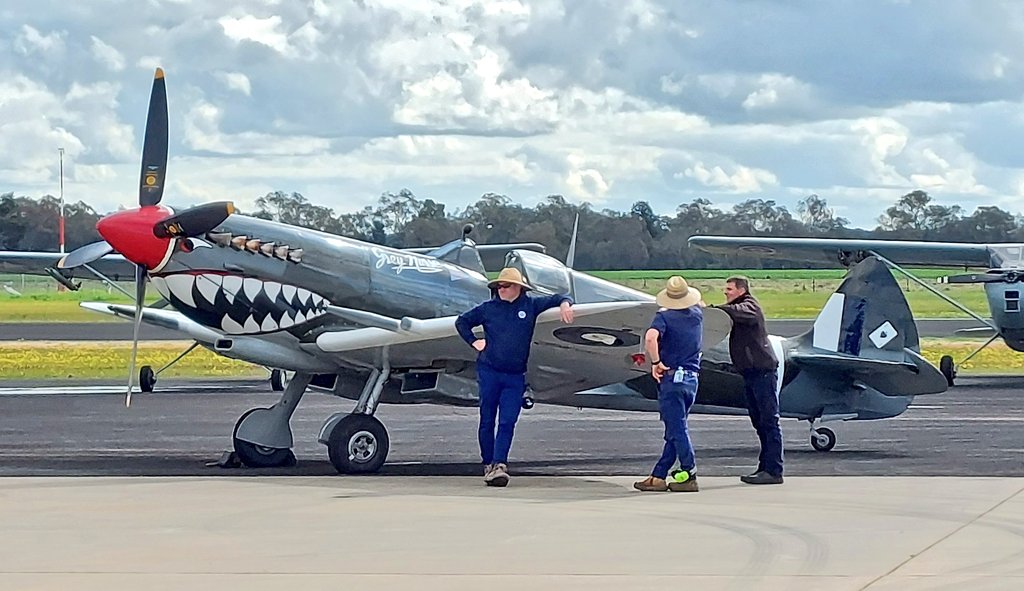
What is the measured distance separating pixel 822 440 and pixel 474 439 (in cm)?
364

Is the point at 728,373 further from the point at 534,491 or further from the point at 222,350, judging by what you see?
the point at 222,350

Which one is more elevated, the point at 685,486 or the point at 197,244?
the point at 197,244

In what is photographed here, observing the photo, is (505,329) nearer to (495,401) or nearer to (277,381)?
(495,401)

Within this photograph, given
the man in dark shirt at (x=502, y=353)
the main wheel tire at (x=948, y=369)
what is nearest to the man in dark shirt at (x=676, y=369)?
the man in dark shirt at (x=502, y=353)

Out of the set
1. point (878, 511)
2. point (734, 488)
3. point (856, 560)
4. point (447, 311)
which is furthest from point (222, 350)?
point (856, 560)

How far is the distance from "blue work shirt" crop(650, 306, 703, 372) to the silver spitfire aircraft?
2.15ft

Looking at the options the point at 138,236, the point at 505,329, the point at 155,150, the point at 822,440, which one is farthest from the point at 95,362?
the point at 505,329

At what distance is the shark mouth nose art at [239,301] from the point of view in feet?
39.2

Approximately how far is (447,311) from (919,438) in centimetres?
567

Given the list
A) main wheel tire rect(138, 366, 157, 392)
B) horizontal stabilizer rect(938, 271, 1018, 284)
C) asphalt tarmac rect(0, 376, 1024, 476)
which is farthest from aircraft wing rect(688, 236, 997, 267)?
main wheel tire rect(138, 366, 157, 392)

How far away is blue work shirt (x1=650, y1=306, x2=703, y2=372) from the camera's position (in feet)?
34.6

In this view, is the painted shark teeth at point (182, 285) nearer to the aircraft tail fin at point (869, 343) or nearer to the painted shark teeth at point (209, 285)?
the painted shark teeth at point (209, 285)

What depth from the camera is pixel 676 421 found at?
10.4m

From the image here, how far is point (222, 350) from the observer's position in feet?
40.8
